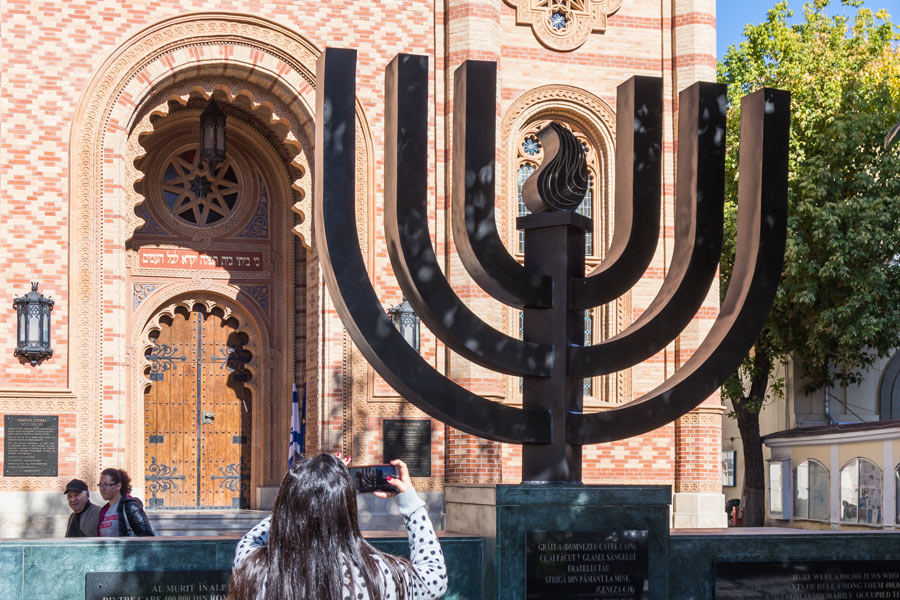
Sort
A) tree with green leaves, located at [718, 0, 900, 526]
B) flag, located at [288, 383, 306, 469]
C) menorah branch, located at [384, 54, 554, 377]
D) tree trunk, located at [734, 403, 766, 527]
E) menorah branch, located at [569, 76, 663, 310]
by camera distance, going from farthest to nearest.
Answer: tree trunk, located at [734, 403, 766, 527]
tree with green leaves, located at [718, 0, 900, 526]
flag, located at [288, 383, 306, 469]
menorah branch, located at [569, 76, 663, 310]
menorah branch, located at [384, 54, 554, 377]

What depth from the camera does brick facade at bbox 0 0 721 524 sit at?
14.5m

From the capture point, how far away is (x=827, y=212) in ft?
68.6

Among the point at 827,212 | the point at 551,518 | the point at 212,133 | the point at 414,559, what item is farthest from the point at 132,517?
the point at 827,212

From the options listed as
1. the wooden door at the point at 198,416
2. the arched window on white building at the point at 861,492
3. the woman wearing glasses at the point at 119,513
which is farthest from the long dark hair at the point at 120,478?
the arched window on white building at the point at 861,492

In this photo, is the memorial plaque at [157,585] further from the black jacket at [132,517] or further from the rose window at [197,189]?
the rose window at [197,189]

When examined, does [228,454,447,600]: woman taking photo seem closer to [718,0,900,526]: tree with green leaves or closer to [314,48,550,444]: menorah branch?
[314,48,550,444]: menorah branch

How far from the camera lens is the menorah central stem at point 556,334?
6.54 meters

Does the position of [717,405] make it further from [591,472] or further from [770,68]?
[770,68]

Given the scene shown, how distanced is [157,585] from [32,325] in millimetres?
9205

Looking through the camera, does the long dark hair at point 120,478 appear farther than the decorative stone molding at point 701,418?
No

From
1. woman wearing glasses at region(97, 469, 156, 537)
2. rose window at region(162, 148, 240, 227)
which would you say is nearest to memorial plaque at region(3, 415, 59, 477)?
rose window at region(162, 148, 240, 227)

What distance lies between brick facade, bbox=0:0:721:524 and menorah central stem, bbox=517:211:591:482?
28.3ft

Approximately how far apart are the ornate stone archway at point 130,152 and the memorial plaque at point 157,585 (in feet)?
29.6

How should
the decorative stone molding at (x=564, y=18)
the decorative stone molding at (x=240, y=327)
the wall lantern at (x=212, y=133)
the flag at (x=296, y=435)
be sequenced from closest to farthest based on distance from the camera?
the flag at (x=296, y=435), the wall lantern at (x=212, y=133), the decorative stone molding at (x=240, y=327), the decorative stone molding at (x=564, y=18)
